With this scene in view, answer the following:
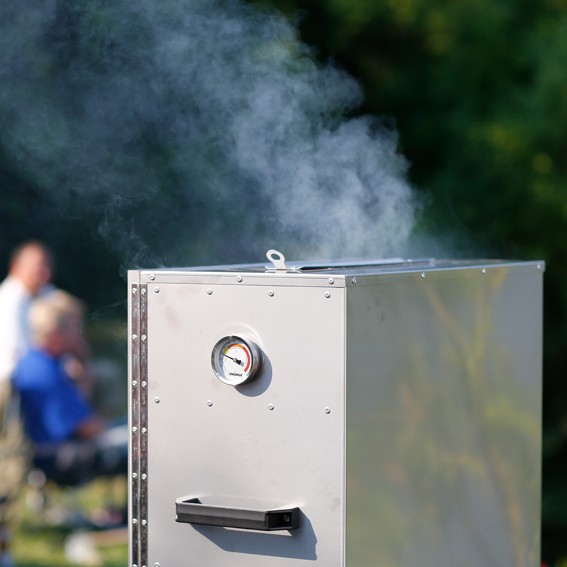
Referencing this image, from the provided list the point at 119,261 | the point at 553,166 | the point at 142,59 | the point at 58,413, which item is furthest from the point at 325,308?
the point at 553,166

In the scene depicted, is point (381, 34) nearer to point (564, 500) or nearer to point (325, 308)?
point (564, 500)

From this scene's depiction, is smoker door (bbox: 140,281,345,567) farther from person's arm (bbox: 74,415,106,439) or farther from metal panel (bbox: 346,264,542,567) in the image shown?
person's arm (bbox: 74,415,106,439)

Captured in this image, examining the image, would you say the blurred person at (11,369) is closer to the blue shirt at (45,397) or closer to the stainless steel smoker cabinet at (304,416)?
the blue shirt at (45,397)

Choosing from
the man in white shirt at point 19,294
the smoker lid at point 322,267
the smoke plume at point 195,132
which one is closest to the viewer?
the smoker lid at point 322,267

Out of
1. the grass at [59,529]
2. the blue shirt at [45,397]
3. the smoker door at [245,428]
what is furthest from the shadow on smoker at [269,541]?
the grass at [59,529]

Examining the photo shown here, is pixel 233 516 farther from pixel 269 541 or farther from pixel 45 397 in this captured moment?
pixel 45 397

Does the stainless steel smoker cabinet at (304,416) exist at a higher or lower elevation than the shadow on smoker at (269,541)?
higher

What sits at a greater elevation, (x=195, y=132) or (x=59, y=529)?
(x=195, y=132)

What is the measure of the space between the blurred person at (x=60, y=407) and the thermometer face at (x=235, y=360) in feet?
10.8

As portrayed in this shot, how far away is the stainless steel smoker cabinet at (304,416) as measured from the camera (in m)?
2.11

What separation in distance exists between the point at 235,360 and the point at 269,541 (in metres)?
0.36

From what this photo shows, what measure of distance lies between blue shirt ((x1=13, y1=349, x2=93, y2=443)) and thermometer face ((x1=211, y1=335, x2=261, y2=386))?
3.28 metres

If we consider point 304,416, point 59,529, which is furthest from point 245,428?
point 59,529

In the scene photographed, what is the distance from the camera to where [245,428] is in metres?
2.19
